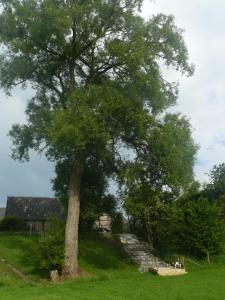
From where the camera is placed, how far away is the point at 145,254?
3716 centimetres

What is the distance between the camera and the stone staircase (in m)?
31.0

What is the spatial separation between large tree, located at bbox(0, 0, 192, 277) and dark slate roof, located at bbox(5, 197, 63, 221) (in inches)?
1434

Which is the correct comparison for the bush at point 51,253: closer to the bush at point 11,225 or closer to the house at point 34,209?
the bush at point 11,225

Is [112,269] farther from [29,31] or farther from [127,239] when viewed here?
[29,31]

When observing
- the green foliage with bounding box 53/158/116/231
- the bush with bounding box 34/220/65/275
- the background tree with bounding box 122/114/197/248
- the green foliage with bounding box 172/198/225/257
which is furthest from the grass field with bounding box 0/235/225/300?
the background tree with bounding box 122/114/197/248

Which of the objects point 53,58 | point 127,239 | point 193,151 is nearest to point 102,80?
point 53,58

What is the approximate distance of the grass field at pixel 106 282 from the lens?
21.6 meters

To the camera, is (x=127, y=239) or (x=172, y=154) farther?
(x=127, y=239)

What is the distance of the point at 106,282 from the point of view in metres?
26.9

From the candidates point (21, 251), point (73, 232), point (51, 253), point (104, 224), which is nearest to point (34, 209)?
point (104, 224)

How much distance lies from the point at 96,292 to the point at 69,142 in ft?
29.8

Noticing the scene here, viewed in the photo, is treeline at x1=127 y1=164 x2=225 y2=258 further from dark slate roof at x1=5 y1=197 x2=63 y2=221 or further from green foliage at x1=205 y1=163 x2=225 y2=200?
dark slate roof at x1=5 y1=197 x2=63 y2=221

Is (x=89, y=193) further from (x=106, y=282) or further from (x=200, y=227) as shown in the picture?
(x=106, y=282)

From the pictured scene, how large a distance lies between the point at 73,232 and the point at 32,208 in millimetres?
40535
